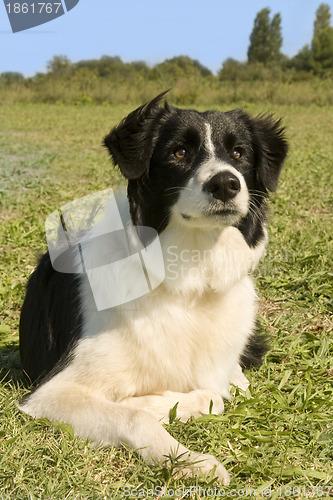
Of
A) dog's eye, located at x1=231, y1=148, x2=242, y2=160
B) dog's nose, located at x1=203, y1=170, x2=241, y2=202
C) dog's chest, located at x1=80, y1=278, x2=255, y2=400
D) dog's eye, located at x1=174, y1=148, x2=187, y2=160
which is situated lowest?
dog's chest, located at x1=80, y1=278, x2=255, y2=400

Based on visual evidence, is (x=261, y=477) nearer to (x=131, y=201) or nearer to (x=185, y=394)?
(x=185, y=394)

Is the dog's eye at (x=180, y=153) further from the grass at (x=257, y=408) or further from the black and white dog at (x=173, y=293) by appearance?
the grass at (x=257, y=408)

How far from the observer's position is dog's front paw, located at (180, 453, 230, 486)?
2.16m

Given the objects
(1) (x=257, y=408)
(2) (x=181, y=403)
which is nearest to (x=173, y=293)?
(2) (x=181, y=403)

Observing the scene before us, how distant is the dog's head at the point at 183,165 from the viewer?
255cm

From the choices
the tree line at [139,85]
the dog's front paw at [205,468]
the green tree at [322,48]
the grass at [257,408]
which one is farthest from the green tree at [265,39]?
the dog's front paw at [205,468]

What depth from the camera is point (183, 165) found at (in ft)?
8.78

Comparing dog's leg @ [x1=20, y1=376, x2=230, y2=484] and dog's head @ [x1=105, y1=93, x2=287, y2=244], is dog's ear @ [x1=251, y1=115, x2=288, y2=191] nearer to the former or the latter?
dog's head @ [x1=105, y1=93, x2=287, y2=244]

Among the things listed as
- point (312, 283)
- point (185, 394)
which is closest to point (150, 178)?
point (185, 394)

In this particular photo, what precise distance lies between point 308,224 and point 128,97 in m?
21.5

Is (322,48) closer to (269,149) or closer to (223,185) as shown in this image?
(269,149)

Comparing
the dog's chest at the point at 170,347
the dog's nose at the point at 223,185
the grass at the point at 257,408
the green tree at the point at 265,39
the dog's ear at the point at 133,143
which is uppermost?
the green tree at the point at 265,39

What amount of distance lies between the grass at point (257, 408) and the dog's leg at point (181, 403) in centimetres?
6

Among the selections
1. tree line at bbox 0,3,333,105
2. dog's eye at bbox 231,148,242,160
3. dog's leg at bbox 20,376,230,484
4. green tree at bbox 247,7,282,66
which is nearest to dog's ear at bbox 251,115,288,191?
dog's eye at bbox 231,148,242,160
